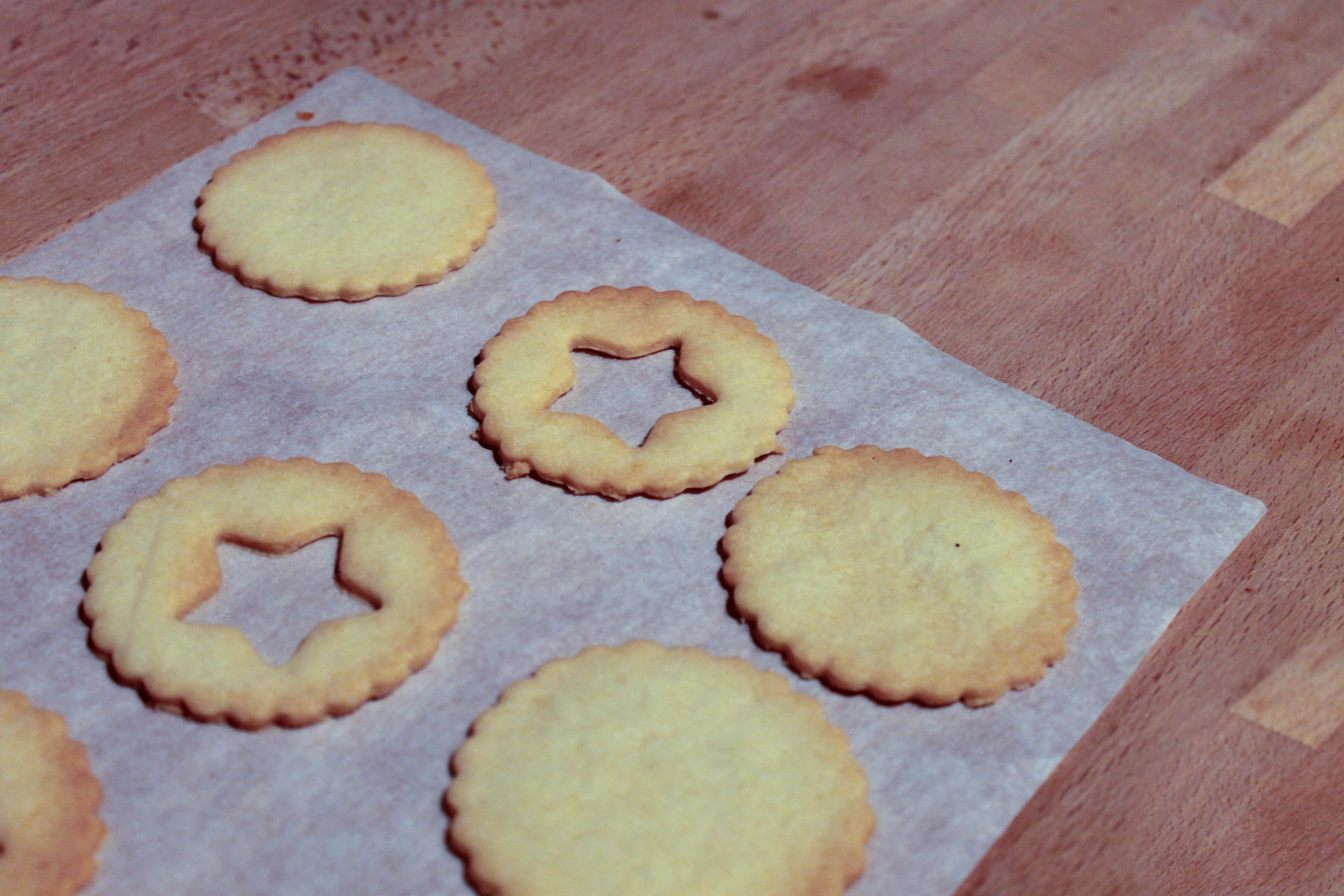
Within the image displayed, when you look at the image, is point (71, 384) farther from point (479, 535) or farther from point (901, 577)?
point (901, 577)

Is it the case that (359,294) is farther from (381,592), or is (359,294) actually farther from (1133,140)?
(1133,140)

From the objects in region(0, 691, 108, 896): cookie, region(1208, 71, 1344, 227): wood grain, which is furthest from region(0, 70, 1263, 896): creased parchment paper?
region(1208, 71, 1344, 227): wood grain

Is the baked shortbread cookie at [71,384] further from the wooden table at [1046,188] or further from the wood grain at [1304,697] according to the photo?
the wood grain at [1304,697]

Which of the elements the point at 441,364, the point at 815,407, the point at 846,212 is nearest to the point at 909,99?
the point at 846,212

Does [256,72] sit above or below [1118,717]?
above

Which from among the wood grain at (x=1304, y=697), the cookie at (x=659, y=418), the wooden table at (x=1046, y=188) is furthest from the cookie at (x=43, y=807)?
the wood grain at (x=1304, y=697)

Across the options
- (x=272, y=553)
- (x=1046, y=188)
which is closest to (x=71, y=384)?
(x=272, y=553)
